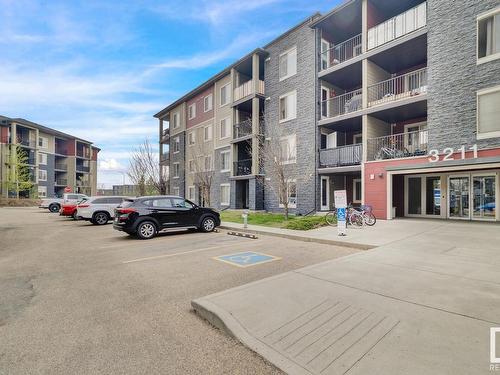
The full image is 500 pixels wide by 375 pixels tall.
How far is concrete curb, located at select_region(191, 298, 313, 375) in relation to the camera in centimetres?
277

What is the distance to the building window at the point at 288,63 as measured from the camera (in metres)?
20.3

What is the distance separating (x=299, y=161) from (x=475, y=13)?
37.2ft

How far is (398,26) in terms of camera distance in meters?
15.2

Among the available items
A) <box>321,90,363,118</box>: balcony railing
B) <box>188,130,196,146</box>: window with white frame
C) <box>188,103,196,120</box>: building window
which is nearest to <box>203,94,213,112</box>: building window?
<box>188,103,196,120</box>: building window

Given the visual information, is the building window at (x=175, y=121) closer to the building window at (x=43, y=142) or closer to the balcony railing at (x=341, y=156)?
the balcony railing at (x=341, y=156)

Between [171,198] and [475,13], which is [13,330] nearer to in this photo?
[171,198]

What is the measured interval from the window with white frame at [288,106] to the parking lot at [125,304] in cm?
1278

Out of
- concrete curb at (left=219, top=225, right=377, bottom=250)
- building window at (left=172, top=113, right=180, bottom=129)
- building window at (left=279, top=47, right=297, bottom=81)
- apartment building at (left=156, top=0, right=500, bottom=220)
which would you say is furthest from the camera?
building window at (left=172, top=113, right=180, bottom=129)

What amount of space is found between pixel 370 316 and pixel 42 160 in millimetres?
61972

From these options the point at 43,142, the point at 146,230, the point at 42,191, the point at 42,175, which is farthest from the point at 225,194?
the point at 43,142

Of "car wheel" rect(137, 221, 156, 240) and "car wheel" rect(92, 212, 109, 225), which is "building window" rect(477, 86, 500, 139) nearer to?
"car wheel" rect(137, 221, 156, 240)

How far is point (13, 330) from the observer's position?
148 inches

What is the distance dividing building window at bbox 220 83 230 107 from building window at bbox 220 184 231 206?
7707 mm

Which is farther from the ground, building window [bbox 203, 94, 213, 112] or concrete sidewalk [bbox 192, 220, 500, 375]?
building window [bbox 203, 94, 213, 112]
